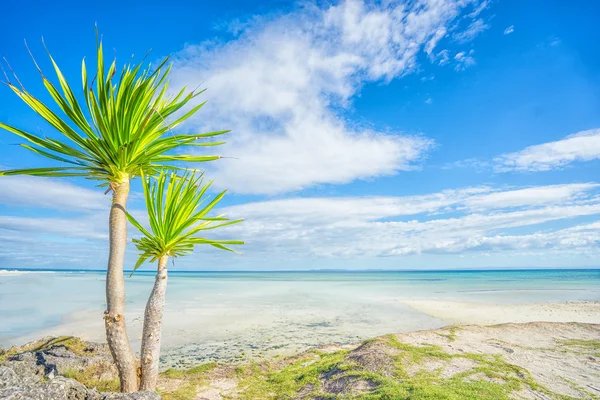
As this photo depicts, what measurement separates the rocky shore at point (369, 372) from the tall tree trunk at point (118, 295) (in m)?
0.43

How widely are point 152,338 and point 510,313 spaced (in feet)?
55.4

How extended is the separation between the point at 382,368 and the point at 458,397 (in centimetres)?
172

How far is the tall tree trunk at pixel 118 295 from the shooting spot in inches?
178

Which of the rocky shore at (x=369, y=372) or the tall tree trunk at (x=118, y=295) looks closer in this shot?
the tall tree trunk at (x=118, y=295)

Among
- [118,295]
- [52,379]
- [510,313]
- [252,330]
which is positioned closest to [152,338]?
[118,295]

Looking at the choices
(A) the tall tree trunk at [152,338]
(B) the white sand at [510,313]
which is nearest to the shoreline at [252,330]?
(B) the white sand at [510,313]

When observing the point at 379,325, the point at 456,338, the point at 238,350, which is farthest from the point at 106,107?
the point at 379,325

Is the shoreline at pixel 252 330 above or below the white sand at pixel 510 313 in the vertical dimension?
below

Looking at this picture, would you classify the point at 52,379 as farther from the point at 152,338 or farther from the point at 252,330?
the point at 252,330

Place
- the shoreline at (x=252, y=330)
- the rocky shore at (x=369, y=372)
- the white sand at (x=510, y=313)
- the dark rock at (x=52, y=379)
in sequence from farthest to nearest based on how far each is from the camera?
the white sand at (x=510, y=313) → the shoreline at (x=252, y=330) → the rocky shore at (x=369, y=372) → the dark rock at (x=52, y=379)

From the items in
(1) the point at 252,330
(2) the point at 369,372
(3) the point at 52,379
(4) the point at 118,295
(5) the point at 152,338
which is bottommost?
(1) the point at 252,330

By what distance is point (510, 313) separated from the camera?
1609 centimetres

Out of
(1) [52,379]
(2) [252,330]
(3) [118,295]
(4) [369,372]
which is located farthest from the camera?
(2) [252,330]

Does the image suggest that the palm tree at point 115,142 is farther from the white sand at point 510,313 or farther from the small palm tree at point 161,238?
the white sand at point 510,313
